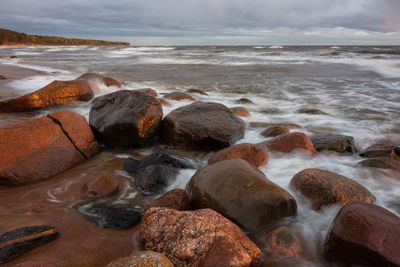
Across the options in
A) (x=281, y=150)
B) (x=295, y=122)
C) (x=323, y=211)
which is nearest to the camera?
(x=323, y=211)

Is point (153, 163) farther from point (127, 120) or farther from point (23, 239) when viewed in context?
point (23, 239)

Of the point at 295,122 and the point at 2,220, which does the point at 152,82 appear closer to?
the point at 295,122

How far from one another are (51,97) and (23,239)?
482 cm

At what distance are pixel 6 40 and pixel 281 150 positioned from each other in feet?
215

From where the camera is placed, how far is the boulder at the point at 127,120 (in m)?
3.98

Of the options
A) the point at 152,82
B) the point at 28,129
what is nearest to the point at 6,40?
the point at 152,82

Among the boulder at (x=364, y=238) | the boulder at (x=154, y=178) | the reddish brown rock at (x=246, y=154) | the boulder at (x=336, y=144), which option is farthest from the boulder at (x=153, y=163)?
the boulder at (x=336, y=144)

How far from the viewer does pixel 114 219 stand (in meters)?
2.46

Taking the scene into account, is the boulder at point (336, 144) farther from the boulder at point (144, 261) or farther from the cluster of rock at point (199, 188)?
the boulder at point (144, 261)

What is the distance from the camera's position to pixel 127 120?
156 inches

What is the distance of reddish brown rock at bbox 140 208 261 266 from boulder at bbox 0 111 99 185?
5.86ft

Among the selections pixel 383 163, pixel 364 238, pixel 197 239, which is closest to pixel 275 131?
pixel 383 163

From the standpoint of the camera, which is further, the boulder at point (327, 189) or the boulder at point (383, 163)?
the boulder at point (383, 163)

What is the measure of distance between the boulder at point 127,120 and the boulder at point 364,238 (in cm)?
284
